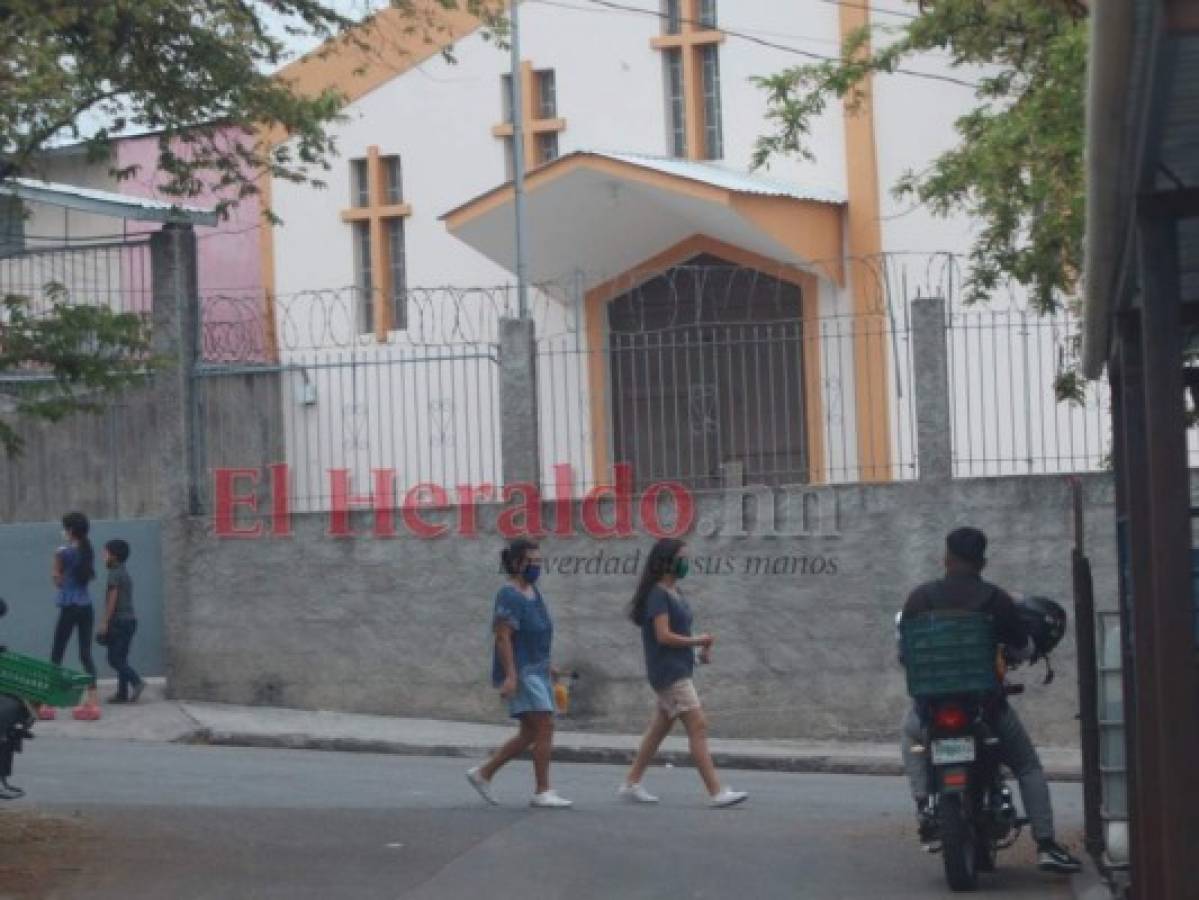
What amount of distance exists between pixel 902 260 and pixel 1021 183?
30.3ft

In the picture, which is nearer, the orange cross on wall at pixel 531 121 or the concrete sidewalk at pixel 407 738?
the concrete sidewalk at pixel 407 738

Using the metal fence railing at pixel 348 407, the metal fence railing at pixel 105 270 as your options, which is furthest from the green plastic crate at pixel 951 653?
the metal fence railing at pixel 105 270

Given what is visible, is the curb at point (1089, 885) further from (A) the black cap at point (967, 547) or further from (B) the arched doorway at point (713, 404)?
(B) the arched doorway at point (713, 404)

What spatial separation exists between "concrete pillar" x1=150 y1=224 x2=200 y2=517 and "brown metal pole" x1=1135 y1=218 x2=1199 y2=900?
13288 millimetres

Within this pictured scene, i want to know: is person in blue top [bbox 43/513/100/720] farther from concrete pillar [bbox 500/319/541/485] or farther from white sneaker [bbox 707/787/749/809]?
white sneaker [bbox 707/787/749/809]

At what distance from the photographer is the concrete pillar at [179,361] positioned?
19203mm

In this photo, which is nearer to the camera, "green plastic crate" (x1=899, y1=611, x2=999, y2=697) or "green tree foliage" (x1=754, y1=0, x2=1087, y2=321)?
"green plastic crate" (x1=899, y1=611, x2=999, y2=697)

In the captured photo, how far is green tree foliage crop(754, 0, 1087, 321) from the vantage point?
39.9ft

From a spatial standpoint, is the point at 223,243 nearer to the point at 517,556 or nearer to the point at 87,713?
the point at 87,713

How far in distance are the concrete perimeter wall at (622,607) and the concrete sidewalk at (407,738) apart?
0.62ft

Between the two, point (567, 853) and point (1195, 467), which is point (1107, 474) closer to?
point (1195, 467)

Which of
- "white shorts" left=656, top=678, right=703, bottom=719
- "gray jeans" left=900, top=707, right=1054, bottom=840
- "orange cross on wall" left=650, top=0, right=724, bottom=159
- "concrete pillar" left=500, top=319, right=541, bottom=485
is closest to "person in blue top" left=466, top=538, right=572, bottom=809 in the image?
"white shorts" left=656, top=678, right=703, bottom=719

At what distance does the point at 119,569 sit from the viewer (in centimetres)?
1892

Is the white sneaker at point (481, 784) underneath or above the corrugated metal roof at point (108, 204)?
underneath
